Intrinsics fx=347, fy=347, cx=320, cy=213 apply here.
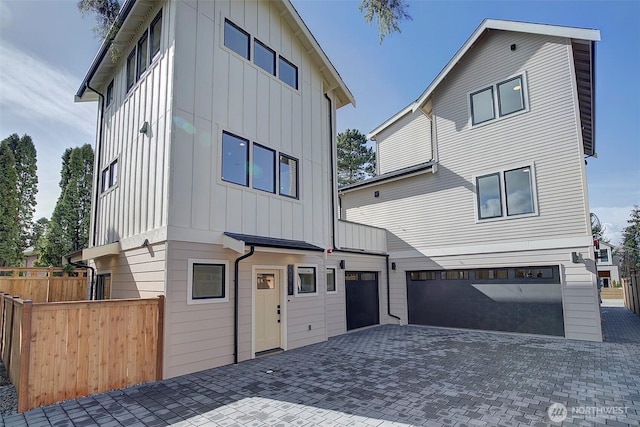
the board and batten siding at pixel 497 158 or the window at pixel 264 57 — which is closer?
the window at pixel 264 57

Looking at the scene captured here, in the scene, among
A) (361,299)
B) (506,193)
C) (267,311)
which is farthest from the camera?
(361,299)

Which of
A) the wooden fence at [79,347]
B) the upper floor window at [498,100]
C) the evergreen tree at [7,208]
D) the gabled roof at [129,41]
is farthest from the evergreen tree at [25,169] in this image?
the upper floor window at [498,100]

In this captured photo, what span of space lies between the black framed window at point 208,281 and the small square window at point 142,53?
17.0 ft

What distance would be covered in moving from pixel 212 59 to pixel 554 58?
31.9 feet

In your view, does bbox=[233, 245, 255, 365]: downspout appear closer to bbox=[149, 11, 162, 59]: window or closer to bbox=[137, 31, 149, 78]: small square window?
bbox=[149, 11, 162, 59]: window

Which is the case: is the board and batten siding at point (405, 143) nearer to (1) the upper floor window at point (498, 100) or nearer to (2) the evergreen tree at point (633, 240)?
(1) the upper floor window at point (498, 100)

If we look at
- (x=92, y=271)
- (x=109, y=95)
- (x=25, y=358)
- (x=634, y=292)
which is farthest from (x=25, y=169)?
(x=634, y=292)

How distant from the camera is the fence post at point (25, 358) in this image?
15.6ft

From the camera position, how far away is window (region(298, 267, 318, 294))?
932 cm

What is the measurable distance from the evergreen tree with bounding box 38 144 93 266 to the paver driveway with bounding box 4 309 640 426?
14467 millimetres

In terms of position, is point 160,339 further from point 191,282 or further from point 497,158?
point 497,158

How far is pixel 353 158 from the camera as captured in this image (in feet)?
93.2

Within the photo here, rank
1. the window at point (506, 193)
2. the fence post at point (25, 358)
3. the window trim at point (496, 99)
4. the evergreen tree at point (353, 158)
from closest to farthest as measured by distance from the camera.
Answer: the fence post at point (25, 358) < the window at point (506, 193) < the window trim at point (496, 99) < the evergreen tree at point (353, 158)

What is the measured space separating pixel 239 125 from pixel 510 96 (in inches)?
339
